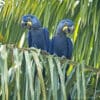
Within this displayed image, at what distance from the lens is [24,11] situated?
248 cm

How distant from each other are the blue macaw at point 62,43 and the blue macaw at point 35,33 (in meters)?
0.05

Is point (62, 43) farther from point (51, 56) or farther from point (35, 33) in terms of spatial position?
point (51, 56)

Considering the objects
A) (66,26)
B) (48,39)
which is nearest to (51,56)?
(66,26)

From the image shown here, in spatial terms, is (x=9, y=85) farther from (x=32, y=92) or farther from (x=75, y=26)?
(x=75, y=26)

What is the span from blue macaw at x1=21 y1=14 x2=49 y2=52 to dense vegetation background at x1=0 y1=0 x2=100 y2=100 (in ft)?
0.30

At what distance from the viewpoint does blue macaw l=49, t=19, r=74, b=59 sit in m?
2.11

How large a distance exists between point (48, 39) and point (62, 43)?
0.35 ft

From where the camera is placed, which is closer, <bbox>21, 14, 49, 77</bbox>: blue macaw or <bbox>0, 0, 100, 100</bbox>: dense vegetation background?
<bbox>0, 0, 100, 100</bbox>: dense vegetation background

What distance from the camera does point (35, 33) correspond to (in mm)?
2209

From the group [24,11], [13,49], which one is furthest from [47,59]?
[24,11]

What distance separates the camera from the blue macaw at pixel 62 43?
2105mm

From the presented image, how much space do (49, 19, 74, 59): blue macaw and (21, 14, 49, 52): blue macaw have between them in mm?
46

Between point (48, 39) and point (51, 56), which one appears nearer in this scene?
point (51, 56)

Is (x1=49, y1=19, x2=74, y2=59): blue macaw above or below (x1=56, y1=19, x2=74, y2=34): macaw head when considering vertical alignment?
below
